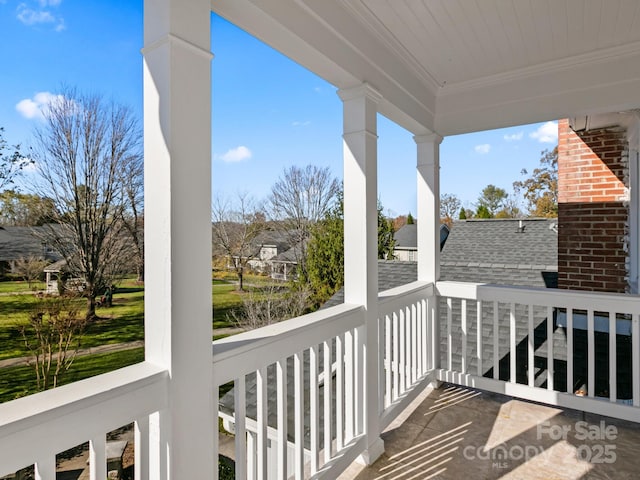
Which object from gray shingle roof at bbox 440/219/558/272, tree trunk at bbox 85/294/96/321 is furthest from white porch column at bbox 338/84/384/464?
gray shingle roof at bbox 440/219/558/272

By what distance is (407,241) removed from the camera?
1399 centimetres

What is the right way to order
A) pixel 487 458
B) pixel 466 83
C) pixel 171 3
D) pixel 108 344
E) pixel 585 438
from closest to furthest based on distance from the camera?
pixel 171 3 < pixel 487 458 < pixel 585 438 < pixel 108 344 < pixel 466 83

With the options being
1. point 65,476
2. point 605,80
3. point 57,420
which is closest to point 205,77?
point 57,420

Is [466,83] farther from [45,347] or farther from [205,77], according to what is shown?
[45,347]

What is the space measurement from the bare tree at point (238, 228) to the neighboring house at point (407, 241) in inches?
221

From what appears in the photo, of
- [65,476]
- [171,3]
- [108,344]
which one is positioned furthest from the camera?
[108,344]

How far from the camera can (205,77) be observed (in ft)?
4.25

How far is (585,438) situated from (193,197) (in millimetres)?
3043

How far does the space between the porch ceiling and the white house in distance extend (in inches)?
0.4

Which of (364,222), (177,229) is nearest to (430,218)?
(364,222)

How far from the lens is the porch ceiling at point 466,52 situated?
182 centimetres

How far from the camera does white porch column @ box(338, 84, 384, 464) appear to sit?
228 centimetres

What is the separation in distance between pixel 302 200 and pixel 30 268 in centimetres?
823

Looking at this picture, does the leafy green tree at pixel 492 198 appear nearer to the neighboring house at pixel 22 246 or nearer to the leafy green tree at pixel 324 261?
the leafy green tree at pixel 324 261
